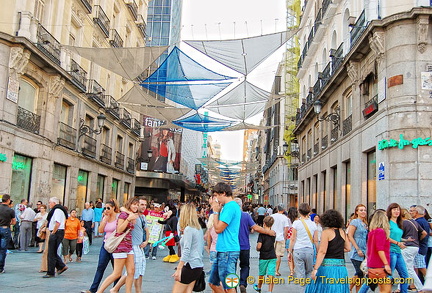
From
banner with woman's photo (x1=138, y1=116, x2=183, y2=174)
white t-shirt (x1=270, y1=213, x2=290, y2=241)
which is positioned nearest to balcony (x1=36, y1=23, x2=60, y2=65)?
white t-shirt (x1=270, y1=213, x2=290, y2=241)

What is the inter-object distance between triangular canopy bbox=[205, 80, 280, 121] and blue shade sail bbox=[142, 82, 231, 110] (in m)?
0.92

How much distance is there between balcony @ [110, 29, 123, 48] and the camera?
27.6 meters

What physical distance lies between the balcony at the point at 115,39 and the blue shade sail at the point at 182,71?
12720 mm

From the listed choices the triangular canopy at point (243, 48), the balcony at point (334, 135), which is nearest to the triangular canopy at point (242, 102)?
the triangular canopy at point (243, 48)

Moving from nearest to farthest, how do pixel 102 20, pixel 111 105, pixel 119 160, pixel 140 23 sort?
pixel 102 20 → pixel 111 105 → pixel 119 160 → pixel 140 23

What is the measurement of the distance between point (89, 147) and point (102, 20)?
7.78 meters

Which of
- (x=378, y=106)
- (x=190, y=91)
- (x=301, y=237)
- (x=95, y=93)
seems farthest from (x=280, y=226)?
(x=95, y=93)

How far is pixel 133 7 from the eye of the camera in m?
32.1

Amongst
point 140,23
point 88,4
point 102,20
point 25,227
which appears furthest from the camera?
point 140,23

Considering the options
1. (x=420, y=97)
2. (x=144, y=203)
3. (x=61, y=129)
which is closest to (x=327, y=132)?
(x=420, y=97)

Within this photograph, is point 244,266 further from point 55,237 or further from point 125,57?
point 125,57

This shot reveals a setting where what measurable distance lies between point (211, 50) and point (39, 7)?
28.7 ft

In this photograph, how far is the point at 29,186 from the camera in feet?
57.2

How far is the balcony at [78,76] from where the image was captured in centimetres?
2075
